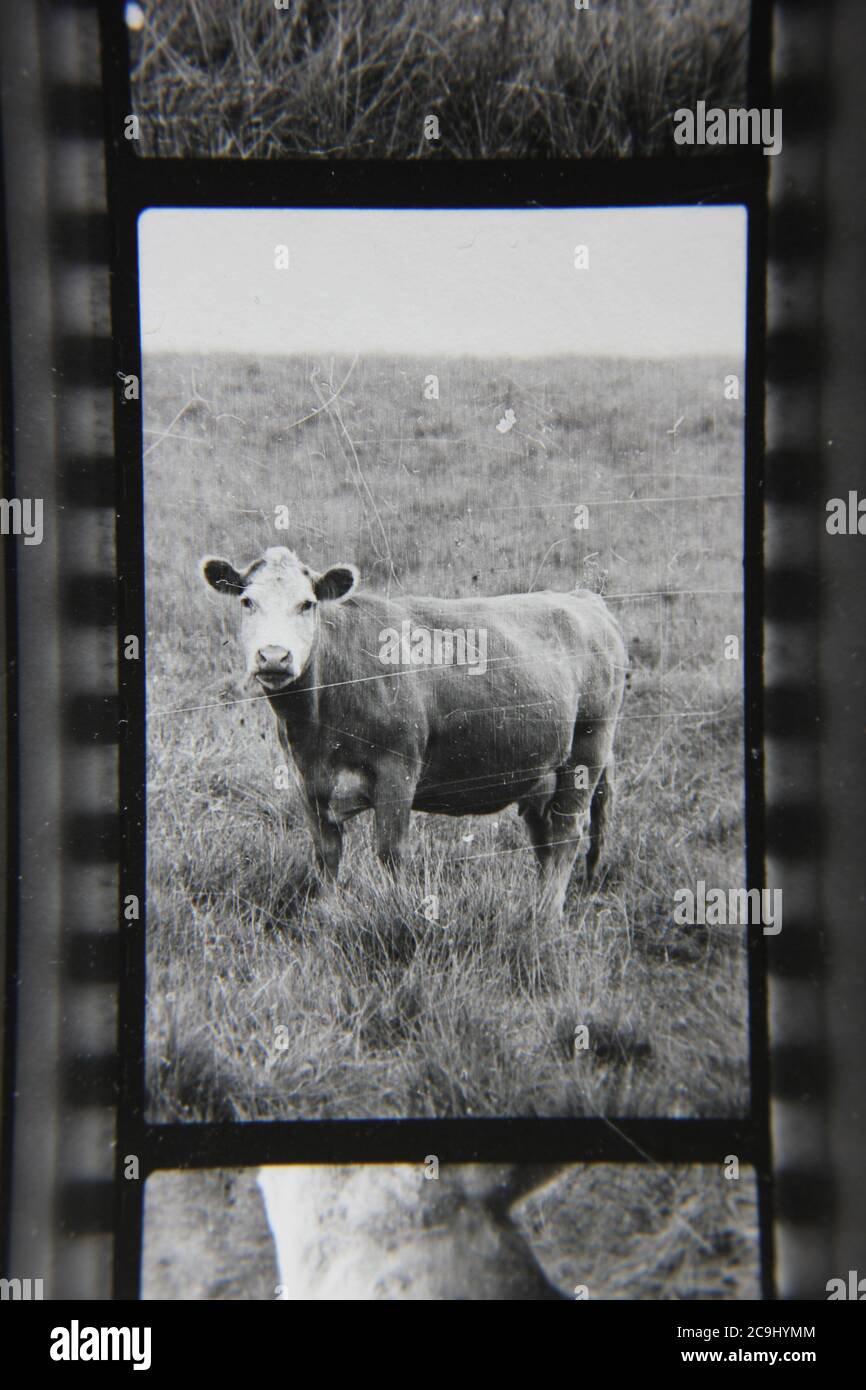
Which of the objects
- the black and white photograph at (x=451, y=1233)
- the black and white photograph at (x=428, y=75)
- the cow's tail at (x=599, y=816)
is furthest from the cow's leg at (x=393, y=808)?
the black and white photograph at (x=428, y=75)

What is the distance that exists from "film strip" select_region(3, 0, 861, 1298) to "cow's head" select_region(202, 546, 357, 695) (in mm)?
171

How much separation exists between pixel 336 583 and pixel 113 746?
456 millimetres

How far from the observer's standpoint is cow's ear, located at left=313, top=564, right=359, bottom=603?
1172 millimetres

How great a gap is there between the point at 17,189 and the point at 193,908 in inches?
45.3

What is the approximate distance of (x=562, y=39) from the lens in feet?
3.67

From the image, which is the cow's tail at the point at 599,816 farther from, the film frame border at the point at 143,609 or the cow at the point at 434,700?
the film frame border at the point at 143,609

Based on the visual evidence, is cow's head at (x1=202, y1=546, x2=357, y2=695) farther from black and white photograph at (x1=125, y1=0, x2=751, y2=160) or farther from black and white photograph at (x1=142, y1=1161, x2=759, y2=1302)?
black and white photograph at (x1=142, y1=1161, x2=759, y2=1302)

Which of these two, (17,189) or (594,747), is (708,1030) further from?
(17,189)

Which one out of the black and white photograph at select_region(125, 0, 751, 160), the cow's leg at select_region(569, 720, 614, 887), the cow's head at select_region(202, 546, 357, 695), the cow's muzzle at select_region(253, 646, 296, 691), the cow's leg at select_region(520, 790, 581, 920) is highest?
the black and white photograph at select_region(125, 0, 751, 160)

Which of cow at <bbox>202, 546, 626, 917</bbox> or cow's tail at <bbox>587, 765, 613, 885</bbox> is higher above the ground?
cow at <bbox>202, 546, 626, 917</bbox>

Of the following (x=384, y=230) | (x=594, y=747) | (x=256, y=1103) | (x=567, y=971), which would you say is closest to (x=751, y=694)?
(x=594, y=747)

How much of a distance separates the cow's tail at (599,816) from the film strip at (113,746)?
0.24 metres

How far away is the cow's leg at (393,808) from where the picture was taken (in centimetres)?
120

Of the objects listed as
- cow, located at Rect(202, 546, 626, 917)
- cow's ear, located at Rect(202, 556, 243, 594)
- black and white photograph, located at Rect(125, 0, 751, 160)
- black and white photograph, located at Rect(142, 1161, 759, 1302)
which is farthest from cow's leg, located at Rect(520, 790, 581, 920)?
black and white photograph, located at Rect(125, 0, 751, 160)
